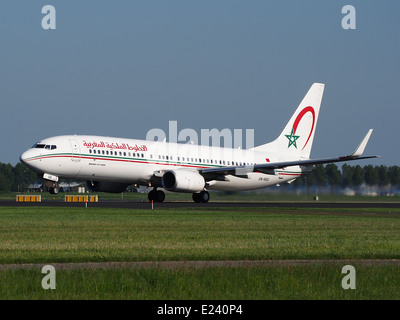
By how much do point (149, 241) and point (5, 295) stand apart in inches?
444

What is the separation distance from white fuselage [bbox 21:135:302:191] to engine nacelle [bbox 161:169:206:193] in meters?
1.01

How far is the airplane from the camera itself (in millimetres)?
55406

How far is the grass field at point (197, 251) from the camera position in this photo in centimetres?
1634

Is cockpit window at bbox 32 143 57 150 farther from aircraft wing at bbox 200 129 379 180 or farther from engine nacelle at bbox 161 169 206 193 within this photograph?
aircraft wing at bbox 200 129 379 180

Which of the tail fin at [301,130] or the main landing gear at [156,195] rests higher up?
the tail fin at [301,130]

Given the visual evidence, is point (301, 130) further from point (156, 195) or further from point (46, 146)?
point (46, 146)

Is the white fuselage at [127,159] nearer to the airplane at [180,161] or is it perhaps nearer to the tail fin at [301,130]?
the airplane at [180,161]

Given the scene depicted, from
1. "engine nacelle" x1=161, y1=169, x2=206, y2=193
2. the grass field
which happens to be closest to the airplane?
"engine nacelle" x1=161, y1=169, x2=206, y2=193

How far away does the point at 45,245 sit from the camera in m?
24.6

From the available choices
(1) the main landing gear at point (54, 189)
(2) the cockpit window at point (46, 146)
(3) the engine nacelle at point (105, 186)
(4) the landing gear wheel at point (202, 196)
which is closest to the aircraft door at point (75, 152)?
(2) the cockpit window at point (46, 146)
